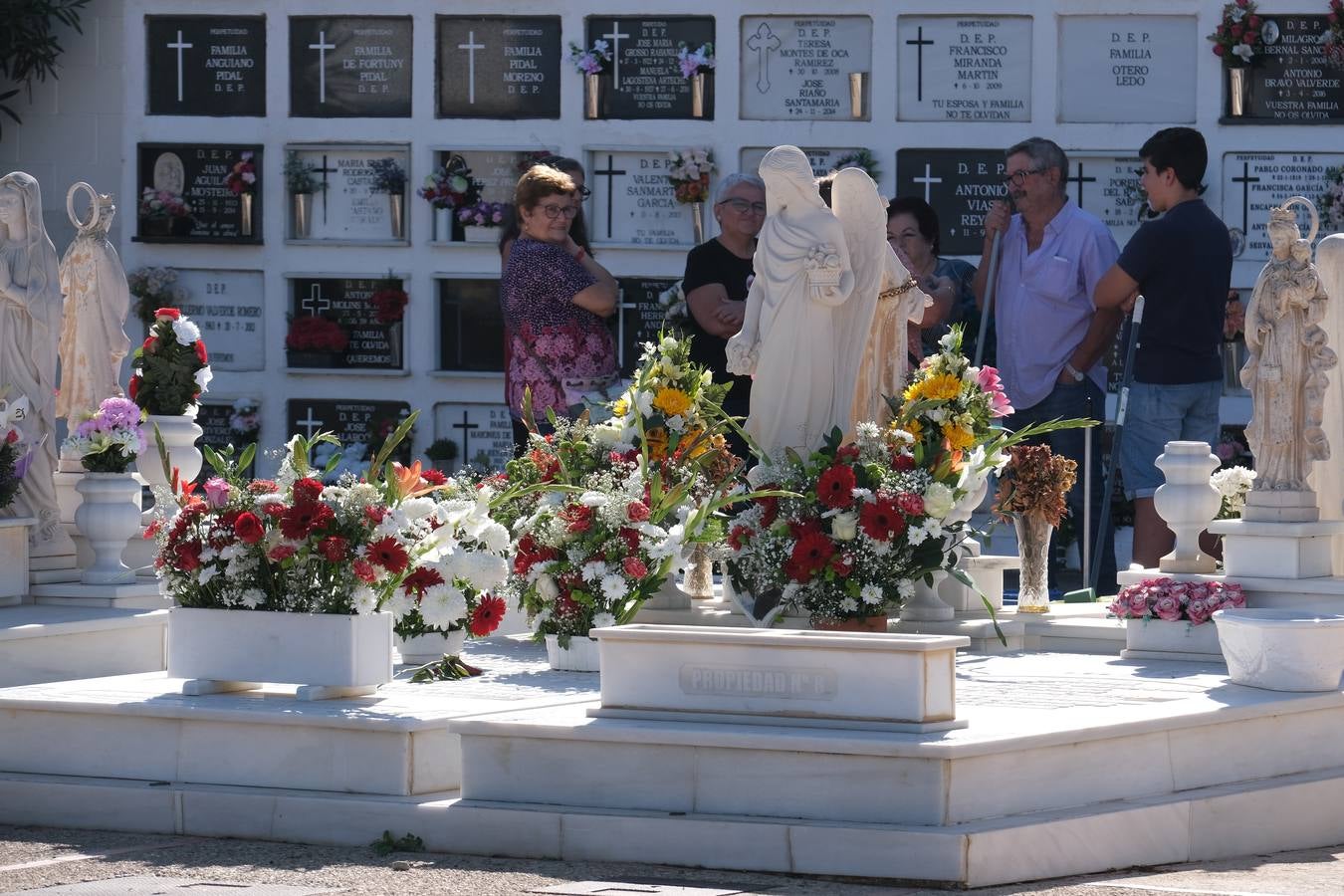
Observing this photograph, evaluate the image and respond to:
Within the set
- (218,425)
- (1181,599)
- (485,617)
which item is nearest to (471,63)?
(218,425)

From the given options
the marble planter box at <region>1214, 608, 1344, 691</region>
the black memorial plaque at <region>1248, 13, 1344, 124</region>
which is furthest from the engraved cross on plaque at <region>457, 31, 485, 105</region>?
the marble planter box at <region>1214, 608, 1344, 691</region>

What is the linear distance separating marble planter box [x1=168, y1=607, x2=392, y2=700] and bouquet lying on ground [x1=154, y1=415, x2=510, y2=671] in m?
0.06

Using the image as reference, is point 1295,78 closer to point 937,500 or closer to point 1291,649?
point 937,500

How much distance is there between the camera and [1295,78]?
11.9 meters

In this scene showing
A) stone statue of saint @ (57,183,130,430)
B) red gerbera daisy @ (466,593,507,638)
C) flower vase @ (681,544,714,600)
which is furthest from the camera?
stone statue of saint @ (57,183,130,430)

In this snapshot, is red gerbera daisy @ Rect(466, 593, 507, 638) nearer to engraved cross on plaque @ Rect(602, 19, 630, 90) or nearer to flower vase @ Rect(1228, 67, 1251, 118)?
engraved cross on plaque @ Rect(602, 19, 630, 90)

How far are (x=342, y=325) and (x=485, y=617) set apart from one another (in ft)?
18.4

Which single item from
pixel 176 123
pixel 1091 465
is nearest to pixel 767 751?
pixel 1091 465

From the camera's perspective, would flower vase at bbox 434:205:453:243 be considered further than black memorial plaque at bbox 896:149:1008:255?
Yes

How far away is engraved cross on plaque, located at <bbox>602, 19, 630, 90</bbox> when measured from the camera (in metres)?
12.6

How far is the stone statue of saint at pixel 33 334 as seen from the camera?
8.95m

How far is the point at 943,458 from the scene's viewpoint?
793cm

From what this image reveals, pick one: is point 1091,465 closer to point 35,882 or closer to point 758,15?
point 758,15

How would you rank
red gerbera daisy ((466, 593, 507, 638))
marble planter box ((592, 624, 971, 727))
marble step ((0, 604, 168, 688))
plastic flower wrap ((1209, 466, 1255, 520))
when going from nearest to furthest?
marble planter box ((592, 624, 971, 727)) < red gerbera daisy ((466, 593, 507, 638)) < marble step ((0, 604, 168, 688)) < plastic flower wrap ((1209, 466, 1255, 520))
